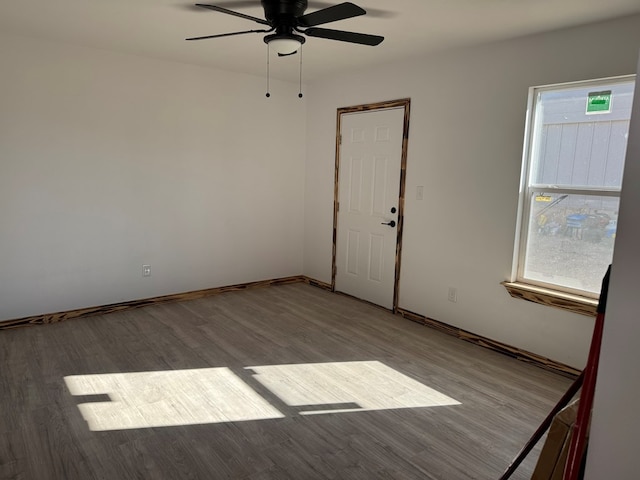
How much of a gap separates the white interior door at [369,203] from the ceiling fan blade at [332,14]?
1958 millimetres

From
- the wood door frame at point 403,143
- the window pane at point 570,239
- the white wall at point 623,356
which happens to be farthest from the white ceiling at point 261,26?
the white wall at point 623,356

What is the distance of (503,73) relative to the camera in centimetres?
350

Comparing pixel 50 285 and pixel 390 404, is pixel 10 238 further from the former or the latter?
pixel 390 404

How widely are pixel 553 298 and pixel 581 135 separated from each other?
119 centimetres

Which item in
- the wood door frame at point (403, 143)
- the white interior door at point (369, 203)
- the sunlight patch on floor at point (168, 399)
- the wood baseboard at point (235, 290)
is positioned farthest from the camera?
the white interior door at point (369, 203)

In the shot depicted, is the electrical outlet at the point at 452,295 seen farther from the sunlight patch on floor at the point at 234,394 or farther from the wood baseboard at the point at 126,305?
the wood baseboard at the point at 126,305

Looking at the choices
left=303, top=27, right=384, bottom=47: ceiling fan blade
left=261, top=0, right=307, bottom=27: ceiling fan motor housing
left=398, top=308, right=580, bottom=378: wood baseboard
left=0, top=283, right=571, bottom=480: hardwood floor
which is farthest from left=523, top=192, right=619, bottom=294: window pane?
left=261, top=0, right=307, bottom=27: ceiling fan motor housing

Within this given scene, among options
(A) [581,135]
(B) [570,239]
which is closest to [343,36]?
(A) [581,135]

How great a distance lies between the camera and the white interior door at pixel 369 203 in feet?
14.8

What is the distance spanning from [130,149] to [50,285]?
1.46m

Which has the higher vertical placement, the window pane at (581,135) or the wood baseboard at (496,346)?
the window pane at (581,135)

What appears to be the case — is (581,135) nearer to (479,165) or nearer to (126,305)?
(479,165)

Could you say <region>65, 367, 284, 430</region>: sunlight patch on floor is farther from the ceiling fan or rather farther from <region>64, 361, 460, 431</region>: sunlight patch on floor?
the ceiling fan

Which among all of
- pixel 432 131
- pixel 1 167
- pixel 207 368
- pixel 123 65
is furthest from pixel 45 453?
pixel 432 131
